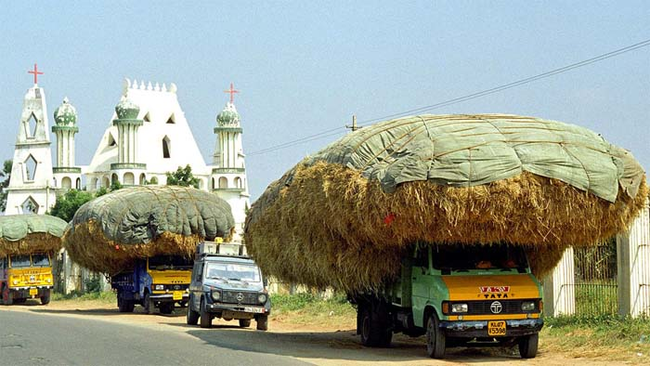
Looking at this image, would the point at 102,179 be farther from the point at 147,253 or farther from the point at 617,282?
the point at 617,282

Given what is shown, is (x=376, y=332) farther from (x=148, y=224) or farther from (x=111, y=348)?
(x=148, y=224)

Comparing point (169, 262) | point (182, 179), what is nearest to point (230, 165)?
point (182, 179)

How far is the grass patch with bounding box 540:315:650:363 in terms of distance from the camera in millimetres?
16516

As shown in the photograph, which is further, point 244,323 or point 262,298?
point 244,323

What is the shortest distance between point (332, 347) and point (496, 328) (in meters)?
4.40

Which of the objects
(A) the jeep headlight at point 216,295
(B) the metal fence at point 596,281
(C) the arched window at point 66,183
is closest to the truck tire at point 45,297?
(A) the jeep headlight at point 216,295

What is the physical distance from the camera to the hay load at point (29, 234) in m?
43.1

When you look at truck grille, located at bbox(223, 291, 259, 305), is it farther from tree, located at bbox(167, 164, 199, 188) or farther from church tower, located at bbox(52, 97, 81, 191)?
church tower, located at bbox(52, 97, 81, 191)

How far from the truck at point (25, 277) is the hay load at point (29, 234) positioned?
43 centimetres

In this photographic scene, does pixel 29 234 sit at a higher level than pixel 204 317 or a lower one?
higher

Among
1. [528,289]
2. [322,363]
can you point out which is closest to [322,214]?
[322,363]

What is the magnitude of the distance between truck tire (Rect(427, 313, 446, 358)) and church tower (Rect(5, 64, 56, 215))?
279 feet

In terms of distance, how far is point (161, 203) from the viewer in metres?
33.0

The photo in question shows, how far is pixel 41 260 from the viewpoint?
44625 millimetres
